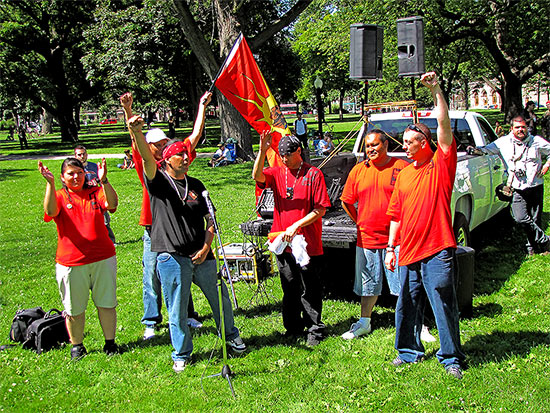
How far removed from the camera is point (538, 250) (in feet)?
24.9

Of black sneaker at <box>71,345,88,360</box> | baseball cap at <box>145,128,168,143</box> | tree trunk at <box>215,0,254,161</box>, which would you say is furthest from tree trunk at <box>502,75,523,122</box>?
black sneaker at <box>71,345,88,360</box>

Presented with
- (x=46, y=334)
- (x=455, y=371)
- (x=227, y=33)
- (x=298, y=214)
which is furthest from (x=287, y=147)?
(x=227, y=33)

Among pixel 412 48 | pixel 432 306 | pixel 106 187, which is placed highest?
pixel 412 48

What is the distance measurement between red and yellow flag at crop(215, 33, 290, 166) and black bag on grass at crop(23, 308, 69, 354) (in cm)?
298

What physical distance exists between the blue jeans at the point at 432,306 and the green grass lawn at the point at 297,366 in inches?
6.4

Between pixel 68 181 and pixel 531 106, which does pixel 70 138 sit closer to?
pixel 531 106

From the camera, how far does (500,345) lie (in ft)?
15.4

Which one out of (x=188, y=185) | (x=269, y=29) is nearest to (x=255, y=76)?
(x=188, y=185)

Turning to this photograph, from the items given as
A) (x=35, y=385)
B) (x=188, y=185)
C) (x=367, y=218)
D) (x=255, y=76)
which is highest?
(x=255, y=76)

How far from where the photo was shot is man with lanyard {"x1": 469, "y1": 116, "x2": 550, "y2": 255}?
725 centimetres

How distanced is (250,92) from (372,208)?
2543mm

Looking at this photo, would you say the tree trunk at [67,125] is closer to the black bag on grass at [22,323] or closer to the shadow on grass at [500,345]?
the black bag on grass at [22,323]

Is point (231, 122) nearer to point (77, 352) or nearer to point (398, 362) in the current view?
point (77, 352)

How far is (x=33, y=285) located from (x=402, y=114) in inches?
239
